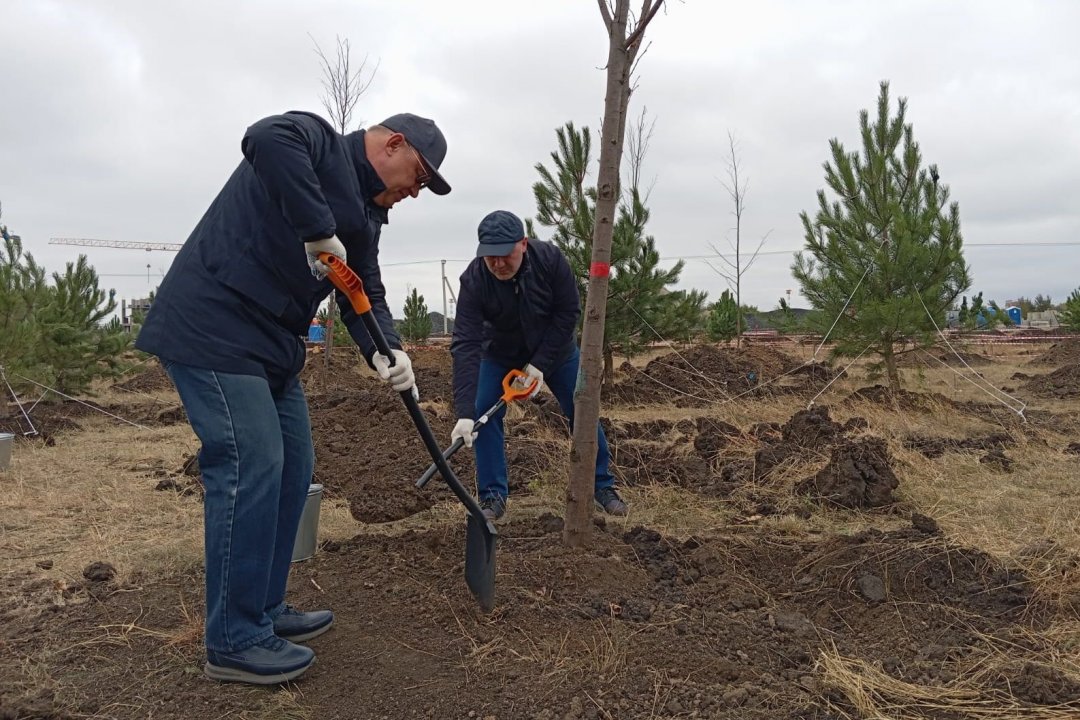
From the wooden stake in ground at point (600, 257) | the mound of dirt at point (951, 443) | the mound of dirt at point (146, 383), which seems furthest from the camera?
the mound of dirt at point (146, 383)

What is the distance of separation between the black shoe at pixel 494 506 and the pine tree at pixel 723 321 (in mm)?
10549

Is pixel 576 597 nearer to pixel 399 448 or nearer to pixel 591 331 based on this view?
pixel 591 331

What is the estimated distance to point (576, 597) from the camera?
→ 2.64 m

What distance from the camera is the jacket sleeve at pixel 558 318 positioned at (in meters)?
3.88

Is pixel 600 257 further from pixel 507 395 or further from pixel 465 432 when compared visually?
pixel 465 432

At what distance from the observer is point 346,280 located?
2.16 metres

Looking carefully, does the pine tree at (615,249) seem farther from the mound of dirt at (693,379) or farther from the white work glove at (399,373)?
the white work glove at (399,373)

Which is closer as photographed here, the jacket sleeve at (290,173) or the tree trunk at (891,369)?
the jacket sleeve at (290,173)

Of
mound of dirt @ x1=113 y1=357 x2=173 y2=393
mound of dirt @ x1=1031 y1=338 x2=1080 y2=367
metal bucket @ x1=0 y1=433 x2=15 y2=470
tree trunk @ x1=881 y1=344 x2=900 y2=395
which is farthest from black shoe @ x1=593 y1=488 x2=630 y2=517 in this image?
mound of dirt @ x1=1031 y1=338 x2=1080 y2=367

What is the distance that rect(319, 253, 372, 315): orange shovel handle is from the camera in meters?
2.10

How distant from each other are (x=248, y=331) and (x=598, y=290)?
4.31 feet

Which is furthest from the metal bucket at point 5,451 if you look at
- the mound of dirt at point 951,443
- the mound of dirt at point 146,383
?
the mound of dirt at point 146,383

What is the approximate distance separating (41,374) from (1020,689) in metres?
8.50

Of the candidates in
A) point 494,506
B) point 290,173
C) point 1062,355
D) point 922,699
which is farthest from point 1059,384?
point 290,173
